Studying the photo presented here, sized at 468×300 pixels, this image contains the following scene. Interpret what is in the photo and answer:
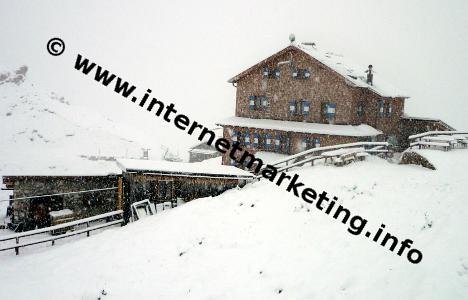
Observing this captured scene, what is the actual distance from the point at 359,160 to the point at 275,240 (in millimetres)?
15000

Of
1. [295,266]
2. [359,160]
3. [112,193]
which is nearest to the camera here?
[295,266]

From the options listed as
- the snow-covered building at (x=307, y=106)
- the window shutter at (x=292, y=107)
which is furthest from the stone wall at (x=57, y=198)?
the window shutter at (x=292, y=107)

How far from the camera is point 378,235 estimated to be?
390 inches

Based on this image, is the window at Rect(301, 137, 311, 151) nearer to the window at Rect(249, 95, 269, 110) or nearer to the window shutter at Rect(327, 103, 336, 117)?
the window shutter at Rect(327, 103, 336, 117)

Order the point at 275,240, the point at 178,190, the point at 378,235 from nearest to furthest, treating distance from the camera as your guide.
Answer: the point at 378,235 → the point at 275,240 → the point at 178,190

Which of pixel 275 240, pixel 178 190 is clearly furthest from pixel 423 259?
pixel 178 190

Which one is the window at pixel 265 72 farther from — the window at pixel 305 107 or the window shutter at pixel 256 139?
the window shutter at pixel 256 139

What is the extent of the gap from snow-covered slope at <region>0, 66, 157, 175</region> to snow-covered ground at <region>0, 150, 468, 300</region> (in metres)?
28.1

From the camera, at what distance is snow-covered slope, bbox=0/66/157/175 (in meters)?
41.0

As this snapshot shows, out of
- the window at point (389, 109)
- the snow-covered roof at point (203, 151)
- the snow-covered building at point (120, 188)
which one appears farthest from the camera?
the snow-covered roof at point (203, 151)

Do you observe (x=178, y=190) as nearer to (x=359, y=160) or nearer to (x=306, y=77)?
(x=359, y=160)

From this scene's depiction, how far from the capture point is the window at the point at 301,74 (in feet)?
99.0

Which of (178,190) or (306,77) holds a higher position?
(306,77)

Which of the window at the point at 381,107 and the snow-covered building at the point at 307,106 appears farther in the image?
the window at the point at 381,107
